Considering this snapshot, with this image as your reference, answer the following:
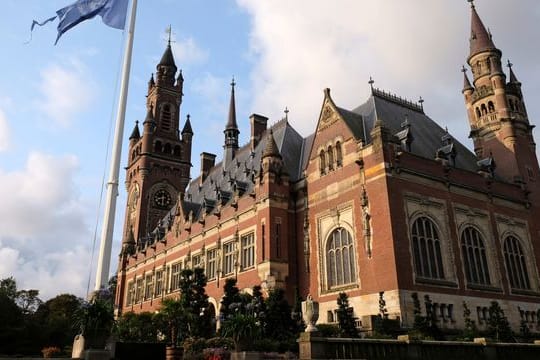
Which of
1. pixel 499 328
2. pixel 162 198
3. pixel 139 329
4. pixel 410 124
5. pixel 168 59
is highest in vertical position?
pixel 168 59

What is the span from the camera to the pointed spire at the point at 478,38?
4388 centimetres

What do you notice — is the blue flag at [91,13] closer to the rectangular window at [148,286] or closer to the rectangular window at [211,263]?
the rectangular window at [211,263]

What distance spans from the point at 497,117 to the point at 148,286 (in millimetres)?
42501

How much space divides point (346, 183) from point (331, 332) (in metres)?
10.9

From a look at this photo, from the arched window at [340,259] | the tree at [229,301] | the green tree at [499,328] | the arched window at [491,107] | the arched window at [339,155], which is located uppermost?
the arched window at [491,107]

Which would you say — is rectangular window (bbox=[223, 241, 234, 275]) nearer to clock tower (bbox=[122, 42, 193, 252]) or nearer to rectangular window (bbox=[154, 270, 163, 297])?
rectangular window (bbox=[154, 270, 163, 297])

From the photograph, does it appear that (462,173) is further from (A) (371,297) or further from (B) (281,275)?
(B) (281,275)

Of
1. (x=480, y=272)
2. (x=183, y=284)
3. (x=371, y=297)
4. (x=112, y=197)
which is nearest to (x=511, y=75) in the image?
(x=480, y=272)

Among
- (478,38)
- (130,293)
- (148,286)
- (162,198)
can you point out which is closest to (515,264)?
(478,38)

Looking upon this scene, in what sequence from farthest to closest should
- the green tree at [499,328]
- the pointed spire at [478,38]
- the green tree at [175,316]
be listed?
the pointed spire at [478,38] < the green tree at [175,316] < the green tree at [499,328]

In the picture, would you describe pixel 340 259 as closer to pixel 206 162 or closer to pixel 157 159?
pixel 206 162

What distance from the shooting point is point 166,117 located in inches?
2825

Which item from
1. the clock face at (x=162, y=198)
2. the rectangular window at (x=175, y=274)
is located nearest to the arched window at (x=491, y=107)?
the rectangular window at (x=175, y=274)

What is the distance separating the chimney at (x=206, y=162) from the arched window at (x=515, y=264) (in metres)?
37.3
